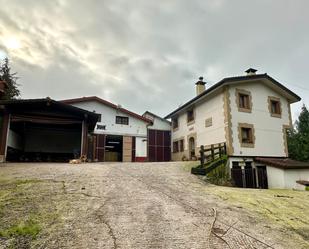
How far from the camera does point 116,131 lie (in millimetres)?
23594

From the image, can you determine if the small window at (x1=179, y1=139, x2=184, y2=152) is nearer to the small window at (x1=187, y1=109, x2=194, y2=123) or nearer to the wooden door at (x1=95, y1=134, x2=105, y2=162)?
the small window at (x1=187, y1=109, x2=194, y2=123)

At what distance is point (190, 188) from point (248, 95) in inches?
471

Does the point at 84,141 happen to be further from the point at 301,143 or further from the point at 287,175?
Result: the point at 301,143

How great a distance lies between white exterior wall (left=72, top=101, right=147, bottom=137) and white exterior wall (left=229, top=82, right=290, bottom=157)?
32.3 feet

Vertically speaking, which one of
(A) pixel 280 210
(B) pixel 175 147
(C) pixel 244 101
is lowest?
(A) pixel 280 210

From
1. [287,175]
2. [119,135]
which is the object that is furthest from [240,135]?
[119,135]

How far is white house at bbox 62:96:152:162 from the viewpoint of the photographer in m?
22.9

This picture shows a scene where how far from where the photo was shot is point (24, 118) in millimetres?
16312

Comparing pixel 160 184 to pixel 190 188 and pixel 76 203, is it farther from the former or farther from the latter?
pixel 76 203

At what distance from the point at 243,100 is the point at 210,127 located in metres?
3.14

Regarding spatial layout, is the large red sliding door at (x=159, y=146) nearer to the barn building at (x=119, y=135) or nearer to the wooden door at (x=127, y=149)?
the barn building at (x=119, y=135)

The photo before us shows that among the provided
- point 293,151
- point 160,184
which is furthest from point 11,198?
point 293,151

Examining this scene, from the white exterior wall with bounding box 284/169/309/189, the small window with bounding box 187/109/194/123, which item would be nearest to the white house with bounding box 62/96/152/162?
the small window with bounding box 187/109/194/123

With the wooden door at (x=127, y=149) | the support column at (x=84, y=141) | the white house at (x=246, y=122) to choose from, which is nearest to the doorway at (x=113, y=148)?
the wooden door at (x=127, y=149)
